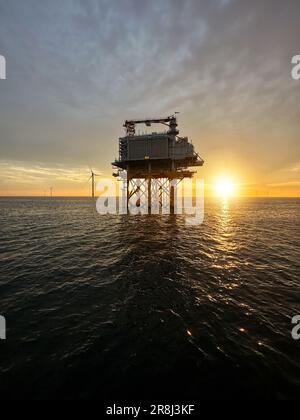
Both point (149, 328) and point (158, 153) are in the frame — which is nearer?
point (149, 328)

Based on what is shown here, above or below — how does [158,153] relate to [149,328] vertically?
above

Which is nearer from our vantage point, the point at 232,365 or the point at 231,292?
the point at 232,365

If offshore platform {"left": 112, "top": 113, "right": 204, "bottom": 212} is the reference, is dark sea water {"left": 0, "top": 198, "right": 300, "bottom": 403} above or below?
below

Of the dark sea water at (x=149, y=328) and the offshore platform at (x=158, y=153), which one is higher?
the offshore platform at (x=158, y=153)

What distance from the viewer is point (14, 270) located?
599 inches

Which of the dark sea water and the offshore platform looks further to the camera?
→ the offshore platform

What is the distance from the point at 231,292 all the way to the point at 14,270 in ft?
51.6

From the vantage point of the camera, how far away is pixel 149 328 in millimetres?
8578

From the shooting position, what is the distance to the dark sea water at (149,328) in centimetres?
605

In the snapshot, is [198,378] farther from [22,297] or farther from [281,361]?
[22,297]

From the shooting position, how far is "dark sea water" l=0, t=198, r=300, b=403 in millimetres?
6051

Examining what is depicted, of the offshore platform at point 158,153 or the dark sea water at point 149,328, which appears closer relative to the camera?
the dark sea water at point 149,328
